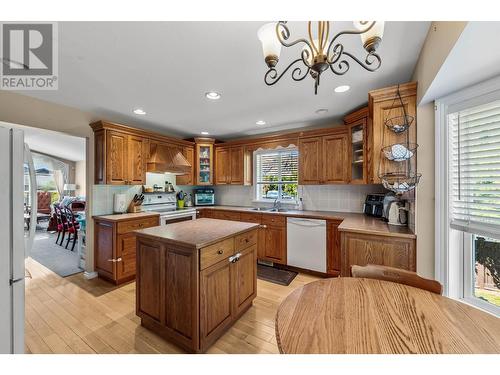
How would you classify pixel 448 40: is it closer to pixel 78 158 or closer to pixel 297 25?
pixel 297 25

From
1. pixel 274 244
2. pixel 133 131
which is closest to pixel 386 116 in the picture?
pixel 274 244

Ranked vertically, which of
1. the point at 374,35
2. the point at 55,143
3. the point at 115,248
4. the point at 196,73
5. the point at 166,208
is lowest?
the point at 115,248

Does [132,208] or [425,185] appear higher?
[425,185]

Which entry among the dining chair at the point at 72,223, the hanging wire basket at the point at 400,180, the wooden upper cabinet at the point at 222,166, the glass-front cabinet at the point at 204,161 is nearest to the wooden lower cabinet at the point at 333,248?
the hanging wire basket at the point at 400,180

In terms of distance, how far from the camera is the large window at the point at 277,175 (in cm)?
385

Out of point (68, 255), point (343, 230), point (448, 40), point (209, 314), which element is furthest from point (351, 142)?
point (68, 255)

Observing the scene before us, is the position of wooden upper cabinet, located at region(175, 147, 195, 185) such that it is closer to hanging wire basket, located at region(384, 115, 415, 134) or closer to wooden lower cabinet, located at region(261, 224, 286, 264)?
wooden lower cabinet, located at region(261, 224, 286, 264)

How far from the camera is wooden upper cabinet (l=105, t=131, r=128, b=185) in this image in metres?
2.93

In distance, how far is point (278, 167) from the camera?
400 centimetres

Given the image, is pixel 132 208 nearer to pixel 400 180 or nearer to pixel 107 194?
pixel 107 194

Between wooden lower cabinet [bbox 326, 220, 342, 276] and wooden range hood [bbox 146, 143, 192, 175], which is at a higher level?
wooden range hood [bbox 146, 143, 192, 175]

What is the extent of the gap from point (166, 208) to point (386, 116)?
3.72m

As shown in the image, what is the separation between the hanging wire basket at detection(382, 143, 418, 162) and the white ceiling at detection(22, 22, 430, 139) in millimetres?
686

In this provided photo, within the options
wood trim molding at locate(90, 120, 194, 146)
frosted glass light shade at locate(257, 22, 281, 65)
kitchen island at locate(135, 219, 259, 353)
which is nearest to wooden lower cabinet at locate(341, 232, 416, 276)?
kitchen island at locate(135, 219, 259, 353)
